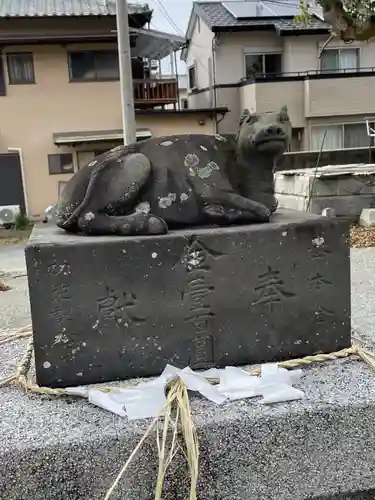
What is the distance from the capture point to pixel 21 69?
1011 centimetres

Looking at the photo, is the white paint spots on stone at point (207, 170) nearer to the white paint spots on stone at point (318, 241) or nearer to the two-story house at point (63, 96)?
the white paint spots on stone at point (318, 241)

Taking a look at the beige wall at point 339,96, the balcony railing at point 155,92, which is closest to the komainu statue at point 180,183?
the balcony railing at point 155,92

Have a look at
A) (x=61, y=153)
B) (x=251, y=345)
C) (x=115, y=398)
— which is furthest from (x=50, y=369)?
(x=61, y=153)

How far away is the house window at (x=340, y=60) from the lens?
12.3 m

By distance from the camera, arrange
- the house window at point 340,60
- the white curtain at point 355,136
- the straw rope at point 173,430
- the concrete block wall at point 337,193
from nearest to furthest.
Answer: the straw rope at point 173,430 → the concrete block wall at point 337,193 → the white curtain at point 355,136 → the house window at point 340,60

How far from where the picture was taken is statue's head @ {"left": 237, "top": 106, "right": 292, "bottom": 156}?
69.3 inches

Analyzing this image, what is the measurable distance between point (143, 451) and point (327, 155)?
829 cm

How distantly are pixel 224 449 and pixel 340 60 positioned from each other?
12452 mm

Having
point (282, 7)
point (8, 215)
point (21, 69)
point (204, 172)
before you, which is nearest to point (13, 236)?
point (8, 215)

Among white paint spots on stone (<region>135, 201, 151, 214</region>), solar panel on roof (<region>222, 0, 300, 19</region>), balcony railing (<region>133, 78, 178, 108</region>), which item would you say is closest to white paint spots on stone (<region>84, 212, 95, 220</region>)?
white paint spots on stone (<region>135, 201, 151, 214</region>)

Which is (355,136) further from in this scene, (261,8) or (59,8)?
(59,8)

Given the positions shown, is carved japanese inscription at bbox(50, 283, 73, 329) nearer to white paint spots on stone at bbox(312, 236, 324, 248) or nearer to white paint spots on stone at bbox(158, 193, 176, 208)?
white paint spots on stone at bbox(158, 193, 176, 208)

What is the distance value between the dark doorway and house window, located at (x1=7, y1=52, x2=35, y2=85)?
1380mm

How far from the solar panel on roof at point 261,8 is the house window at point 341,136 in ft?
8.77
